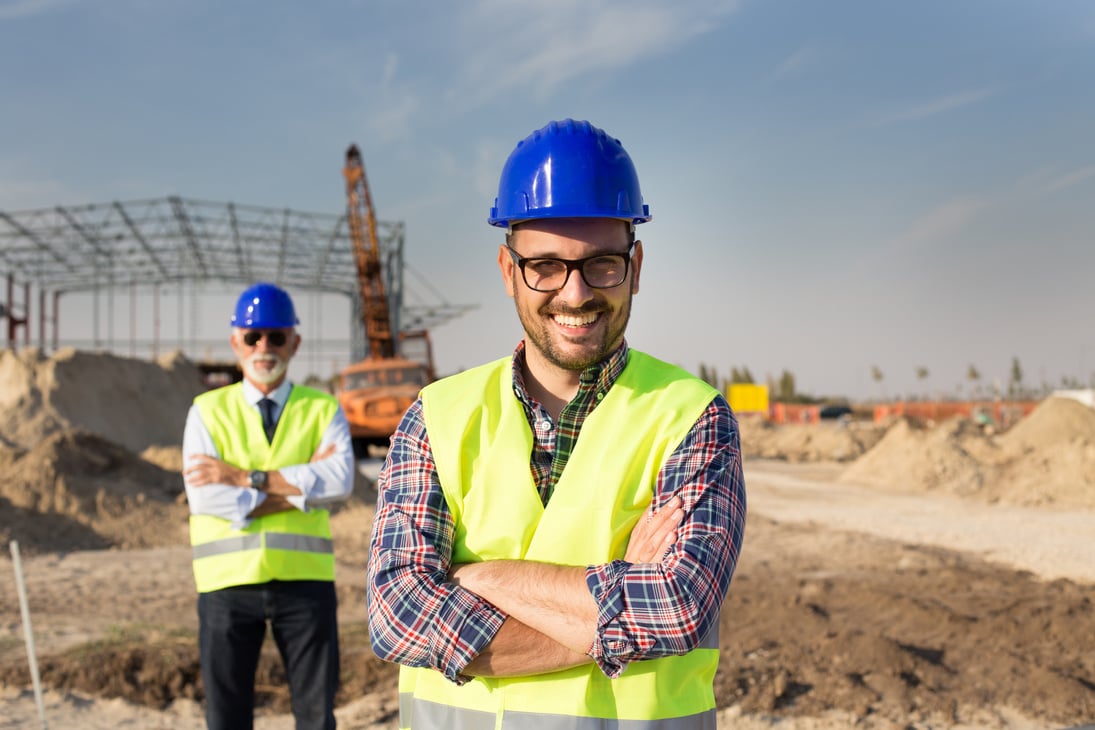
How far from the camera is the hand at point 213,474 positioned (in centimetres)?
362

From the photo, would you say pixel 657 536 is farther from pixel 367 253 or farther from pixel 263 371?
pixel 367 253

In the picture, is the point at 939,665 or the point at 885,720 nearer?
the point at 885,720

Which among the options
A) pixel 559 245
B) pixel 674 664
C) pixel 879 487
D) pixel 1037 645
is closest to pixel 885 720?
pixel 1037 645

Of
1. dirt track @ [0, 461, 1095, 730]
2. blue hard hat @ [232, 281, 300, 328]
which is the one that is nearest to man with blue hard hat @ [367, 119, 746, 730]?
blue hard hat @ [232, 281, 300, 328]

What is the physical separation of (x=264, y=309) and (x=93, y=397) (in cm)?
2460

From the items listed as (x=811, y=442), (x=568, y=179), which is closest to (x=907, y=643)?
(x=568, y=179)

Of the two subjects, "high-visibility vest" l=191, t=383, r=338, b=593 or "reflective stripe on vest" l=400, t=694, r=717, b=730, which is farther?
"high-visibility vest" l=191, t=383, r=338, b=593

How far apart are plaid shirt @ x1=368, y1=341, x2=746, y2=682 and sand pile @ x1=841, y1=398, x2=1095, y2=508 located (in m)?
15.5

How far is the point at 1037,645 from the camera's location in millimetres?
6648

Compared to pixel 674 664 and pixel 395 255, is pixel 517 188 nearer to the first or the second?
pixel 674 664

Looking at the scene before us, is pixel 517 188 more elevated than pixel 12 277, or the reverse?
pixel 12 277

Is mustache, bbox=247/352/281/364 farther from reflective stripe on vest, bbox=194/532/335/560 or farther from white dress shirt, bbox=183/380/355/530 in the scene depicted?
reflective stripe on vest, bbox=194/532/335/560

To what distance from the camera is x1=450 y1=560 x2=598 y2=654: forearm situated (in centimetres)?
168

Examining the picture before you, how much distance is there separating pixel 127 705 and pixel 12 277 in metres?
32.8
